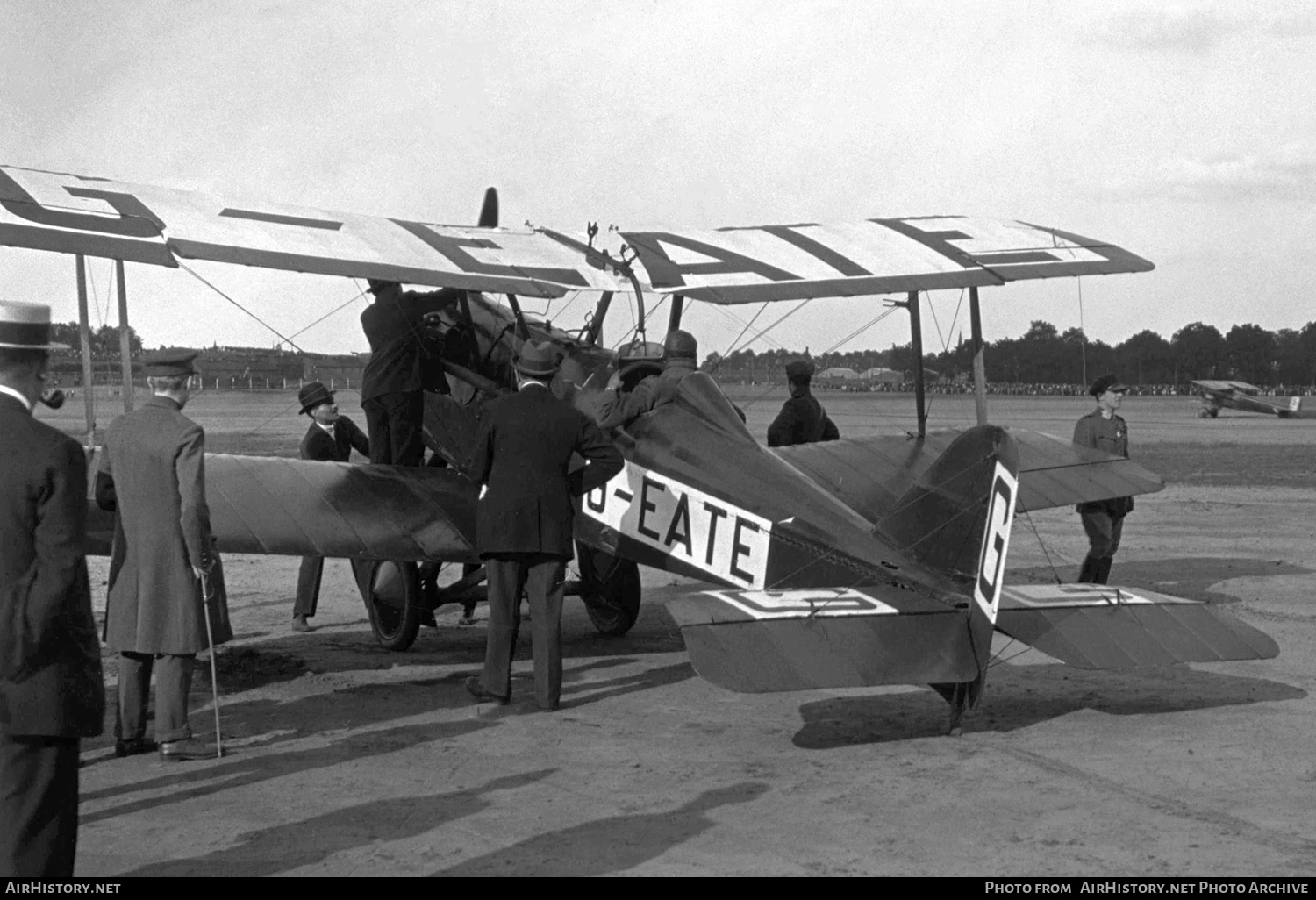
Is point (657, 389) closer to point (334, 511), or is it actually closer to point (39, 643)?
point (334, 511)

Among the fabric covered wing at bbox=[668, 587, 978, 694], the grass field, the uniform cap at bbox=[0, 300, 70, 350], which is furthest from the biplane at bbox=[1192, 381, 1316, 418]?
the uniform cap at bbox=[0, 300, 70, 350]

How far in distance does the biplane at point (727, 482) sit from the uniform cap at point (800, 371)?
2.85ft

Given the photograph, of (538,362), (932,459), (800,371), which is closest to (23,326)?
(538,362)

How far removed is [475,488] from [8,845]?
18.5 ft

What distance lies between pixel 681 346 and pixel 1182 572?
6.26 meters

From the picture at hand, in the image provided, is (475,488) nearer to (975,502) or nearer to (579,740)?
(579,740)

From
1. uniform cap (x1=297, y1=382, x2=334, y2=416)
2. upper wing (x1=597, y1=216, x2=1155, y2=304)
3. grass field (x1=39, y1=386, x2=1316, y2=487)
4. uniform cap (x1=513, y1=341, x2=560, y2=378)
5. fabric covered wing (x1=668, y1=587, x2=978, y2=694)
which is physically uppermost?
upper wing (x1=597, y1=216, x2=1155, y2=304)

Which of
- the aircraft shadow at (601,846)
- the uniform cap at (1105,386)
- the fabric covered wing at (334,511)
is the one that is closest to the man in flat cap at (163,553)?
the fabric covered wing at (334,511)

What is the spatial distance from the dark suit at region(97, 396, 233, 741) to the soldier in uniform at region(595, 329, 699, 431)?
8.47 ft

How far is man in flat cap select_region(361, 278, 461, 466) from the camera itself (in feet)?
30.3

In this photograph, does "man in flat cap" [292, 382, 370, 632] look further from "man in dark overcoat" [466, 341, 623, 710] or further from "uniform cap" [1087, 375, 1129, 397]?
"uniform cap" [1087, 375, 1129, 397]

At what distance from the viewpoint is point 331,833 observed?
5.12 metres

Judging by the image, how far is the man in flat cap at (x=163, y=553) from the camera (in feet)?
20.4

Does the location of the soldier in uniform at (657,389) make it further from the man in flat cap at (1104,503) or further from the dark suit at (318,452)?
the man in flat cap at (1104,503)
